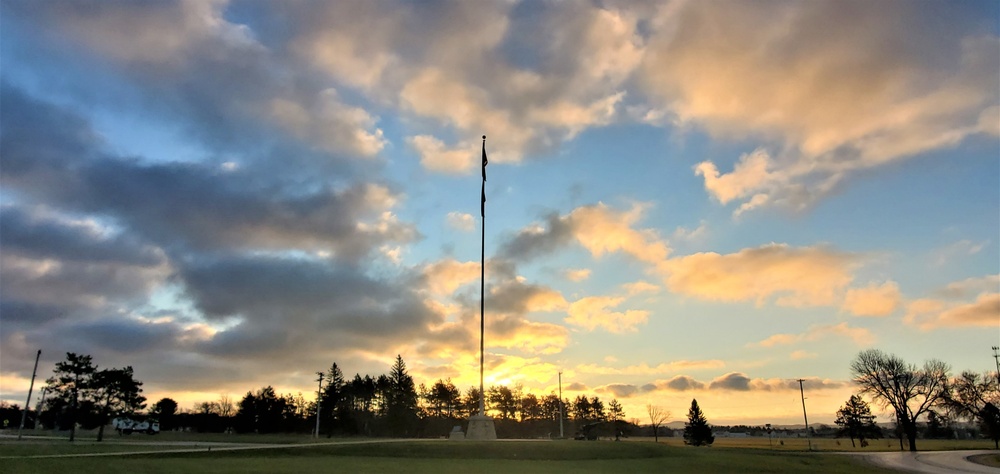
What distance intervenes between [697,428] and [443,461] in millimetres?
78122

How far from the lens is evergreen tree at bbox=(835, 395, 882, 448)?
11081 centimetres

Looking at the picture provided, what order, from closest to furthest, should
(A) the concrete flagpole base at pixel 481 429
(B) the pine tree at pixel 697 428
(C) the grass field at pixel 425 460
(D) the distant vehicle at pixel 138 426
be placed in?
1. (C) the grass field at pixel 425 460
2. (A) the concrete flagpole base at pixel 481 429
3. (D) the distant vehicle at pixel 138 426
4. (B) the pine tree at pixel 697 428

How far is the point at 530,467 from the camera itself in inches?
1234

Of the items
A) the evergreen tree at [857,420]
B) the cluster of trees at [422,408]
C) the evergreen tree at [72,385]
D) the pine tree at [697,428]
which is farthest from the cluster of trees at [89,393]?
the evergreen tree at [857,420]

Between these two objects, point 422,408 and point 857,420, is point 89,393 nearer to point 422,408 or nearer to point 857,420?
point 422,408

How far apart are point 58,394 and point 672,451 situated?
6250cm

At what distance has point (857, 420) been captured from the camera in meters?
114

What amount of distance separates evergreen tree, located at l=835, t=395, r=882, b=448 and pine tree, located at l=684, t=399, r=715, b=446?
2940 centimetres

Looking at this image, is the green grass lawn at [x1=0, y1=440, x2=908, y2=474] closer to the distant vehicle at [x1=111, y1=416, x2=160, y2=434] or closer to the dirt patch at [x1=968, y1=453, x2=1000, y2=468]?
the dirt patch at [x1=968, y1=453, x2=1000, y2=468]

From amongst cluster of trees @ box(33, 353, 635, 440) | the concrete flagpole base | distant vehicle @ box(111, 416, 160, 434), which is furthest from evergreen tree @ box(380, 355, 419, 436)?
the concrete flagpole base

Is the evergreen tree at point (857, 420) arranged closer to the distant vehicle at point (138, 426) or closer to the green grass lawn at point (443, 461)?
the green grass lawn at point (443, 461)

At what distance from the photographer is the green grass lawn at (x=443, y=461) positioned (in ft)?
89.1

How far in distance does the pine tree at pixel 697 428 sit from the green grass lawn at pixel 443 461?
53.0 meters

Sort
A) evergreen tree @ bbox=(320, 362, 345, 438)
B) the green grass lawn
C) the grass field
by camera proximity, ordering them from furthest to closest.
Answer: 1. evergreen tree @ bbox=(320, 362, 345, 438)
2. the grass field
3. the green grass lawn
